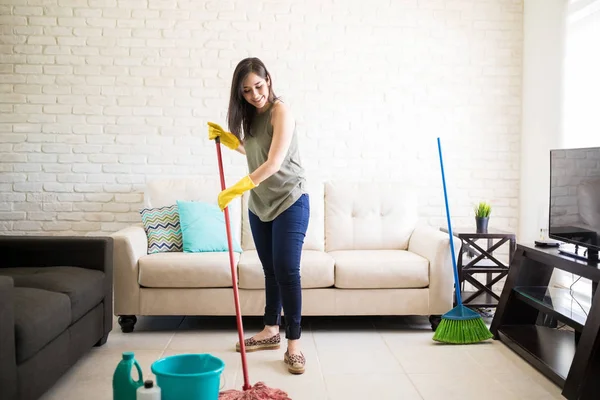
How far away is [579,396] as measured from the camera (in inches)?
84.4

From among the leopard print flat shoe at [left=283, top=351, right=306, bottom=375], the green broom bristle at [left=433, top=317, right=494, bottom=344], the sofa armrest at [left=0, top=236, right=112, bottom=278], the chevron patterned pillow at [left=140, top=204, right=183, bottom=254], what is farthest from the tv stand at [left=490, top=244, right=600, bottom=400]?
the sofa armrest at [left=0, top=236, right=112, bottom=278]

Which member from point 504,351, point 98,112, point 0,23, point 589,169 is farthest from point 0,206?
point 589,169

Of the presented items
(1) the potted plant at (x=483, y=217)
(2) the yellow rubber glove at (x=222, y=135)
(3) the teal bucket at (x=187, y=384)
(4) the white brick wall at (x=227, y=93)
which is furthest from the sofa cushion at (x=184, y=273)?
(1) the potted plant at (x=483, y=217)

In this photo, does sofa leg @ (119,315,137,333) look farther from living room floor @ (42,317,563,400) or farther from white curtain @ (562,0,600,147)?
white curtain @ (562,0,600,147)

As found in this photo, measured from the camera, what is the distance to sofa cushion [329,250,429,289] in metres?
3.16

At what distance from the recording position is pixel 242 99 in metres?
2.55

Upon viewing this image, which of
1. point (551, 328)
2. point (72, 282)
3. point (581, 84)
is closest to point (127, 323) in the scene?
point (72, 282)

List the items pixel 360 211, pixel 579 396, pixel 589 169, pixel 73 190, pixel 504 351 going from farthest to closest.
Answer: pixel 73 190
pixel 360 211
pixel 504 351
pixel 589 169
pixel 579 396

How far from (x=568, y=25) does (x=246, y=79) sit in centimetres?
216

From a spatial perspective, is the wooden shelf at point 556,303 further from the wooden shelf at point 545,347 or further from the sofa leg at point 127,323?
the sofa leg at point 127,323

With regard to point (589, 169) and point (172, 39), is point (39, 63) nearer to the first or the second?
point (172, 39)

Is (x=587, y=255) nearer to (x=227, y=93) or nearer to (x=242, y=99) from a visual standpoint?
(x=242, y=99)

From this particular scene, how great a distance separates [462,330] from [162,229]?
1813 mm

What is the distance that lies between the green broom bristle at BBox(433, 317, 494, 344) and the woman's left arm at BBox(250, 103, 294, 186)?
1312mm
